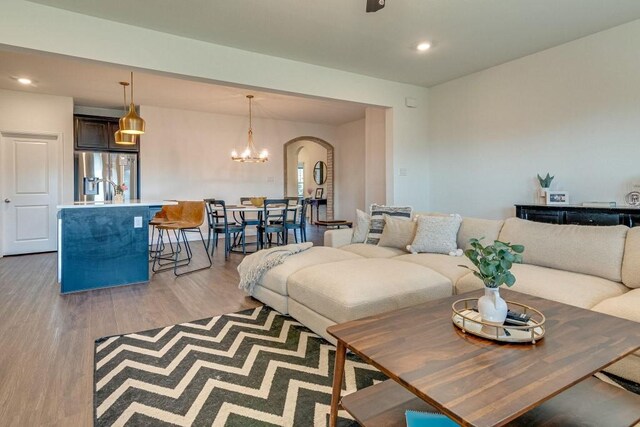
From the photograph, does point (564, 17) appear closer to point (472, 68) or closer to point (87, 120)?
point (472, 68)

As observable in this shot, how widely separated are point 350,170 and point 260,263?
6024mm

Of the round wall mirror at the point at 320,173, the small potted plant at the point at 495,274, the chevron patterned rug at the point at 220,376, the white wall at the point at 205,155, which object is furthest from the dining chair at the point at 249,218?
the small potted plant at the point at 495,274

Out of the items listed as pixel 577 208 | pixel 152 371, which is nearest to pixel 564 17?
pixel 577 208

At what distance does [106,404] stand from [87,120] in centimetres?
598

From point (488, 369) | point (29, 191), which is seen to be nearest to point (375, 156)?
point (488, 369)

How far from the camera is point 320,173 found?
10.7 meters

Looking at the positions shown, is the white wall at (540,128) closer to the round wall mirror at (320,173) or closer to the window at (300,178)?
the round wall mirror at (320,173)

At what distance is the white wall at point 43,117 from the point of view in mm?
5488

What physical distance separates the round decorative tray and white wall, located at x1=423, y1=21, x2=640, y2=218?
10.1 feet

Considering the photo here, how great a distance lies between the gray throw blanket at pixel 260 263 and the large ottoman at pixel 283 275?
0.14ft

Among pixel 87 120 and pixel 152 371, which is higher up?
pixel 87 120

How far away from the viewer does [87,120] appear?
6121 mm

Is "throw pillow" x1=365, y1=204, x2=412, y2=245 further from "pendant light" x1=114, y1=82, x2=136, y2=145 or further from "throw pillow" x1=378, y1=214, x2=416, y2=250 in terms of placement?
"pendant light" x1=114, y1=82, x2=136, y2=145

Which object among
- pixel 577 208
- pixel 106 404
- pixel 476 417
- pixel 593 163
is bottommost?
pixel 106 404
